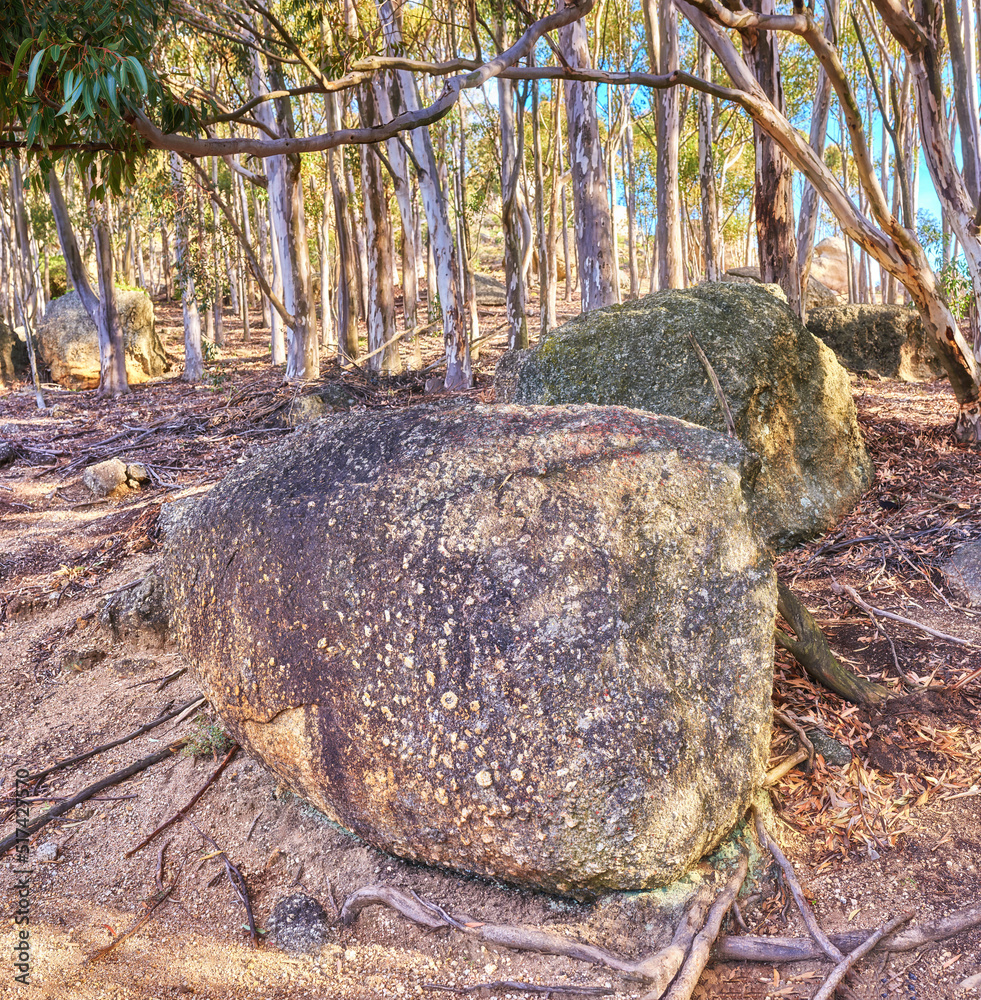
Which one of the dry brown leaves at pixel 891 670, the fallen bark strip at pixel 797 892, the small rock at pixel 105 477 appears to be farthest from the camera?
the small rock at pixel 105 477

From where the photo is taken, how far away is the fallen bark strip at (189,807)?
8.96 feet

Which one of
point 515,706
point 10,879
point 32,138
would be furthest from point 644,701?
point 32,138

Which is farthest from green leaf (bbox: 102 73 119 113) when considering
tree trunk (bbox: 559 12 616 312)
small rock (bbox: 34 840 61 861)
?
tree trunk (bbox: 559 12 616 312)

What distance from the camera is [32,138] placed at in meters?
3.25

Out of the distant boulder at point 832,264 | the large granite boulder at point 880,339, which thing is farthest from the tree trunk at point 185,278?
the distant boulder at point 832,264

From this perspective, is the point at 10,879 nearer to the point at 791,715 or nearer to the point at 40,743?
the point at 40,743

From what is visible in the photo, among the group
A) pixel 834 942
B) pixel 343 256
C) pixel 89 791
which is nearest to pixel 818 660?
pixel 834 942

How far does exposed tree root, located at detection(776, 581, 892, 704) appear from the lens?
3.03m

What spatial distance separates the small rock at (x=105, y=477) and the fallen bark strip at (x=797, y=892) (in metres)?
5.79

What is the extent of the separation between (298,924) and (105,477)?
5208 mm

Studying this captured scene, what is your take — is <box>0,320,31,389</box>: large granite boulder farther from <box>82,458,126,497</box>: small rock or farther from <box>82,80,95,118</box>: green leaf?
<box>82,80,95,118</box>: green leaf

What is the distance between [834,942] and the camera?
213cm

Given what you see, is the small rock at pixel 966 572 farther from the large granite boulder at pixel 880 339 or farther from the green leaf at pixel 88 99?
the large granite boulder at pixel 880 339

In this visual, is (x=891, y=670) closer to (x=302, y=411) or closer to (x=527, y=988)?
(x=527, y=988)
